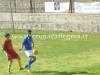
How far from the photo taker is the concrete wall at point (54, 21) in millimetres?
33250

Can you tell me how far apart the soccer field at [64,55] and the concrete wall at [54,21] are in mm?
1277

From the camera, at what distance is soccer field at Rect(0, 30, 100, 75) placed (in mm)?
16967

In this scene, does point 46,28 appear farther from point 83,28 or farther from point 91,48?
point 91,48

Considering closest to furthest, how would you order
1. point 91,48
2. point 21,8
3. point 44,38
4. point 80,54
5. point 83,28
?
point 80,54 < point 91,48 < point 44,38 < point 83,28 < point 21,8

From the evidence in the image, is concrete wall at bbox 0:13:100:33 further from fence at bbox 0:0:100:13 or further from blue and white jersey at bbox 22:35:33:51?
blue and white jersey at bbox 22:35:33:51

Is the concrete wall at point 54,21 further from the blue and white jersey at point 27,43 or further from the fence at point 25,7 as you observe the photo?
the blue and white jersey at point 27,43

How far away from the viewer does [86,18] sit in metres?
33.6

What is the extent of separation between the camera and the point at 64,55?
21469 millimetres

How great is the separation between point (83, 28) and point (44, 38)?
4.81 m

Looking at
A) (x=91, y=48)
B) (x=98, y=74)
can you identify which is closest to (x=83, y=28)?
(x=91, y=48)

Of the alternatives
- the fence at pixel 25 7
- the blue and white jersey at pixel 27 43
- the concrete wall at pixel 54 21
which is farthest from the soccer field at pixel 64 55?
the fence at pixel 25 7

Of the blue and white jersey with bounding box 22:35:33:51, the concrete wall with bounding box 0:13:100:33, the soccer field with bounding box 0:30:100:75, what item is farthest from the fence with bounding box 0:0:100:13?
the blue and white jersey with bounding box 22:35:33:51

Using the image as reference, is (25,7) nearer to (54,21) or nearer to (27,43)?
(54,21)

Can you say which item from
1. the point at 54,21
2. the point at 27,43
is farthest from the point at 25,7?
the point at 27,43
